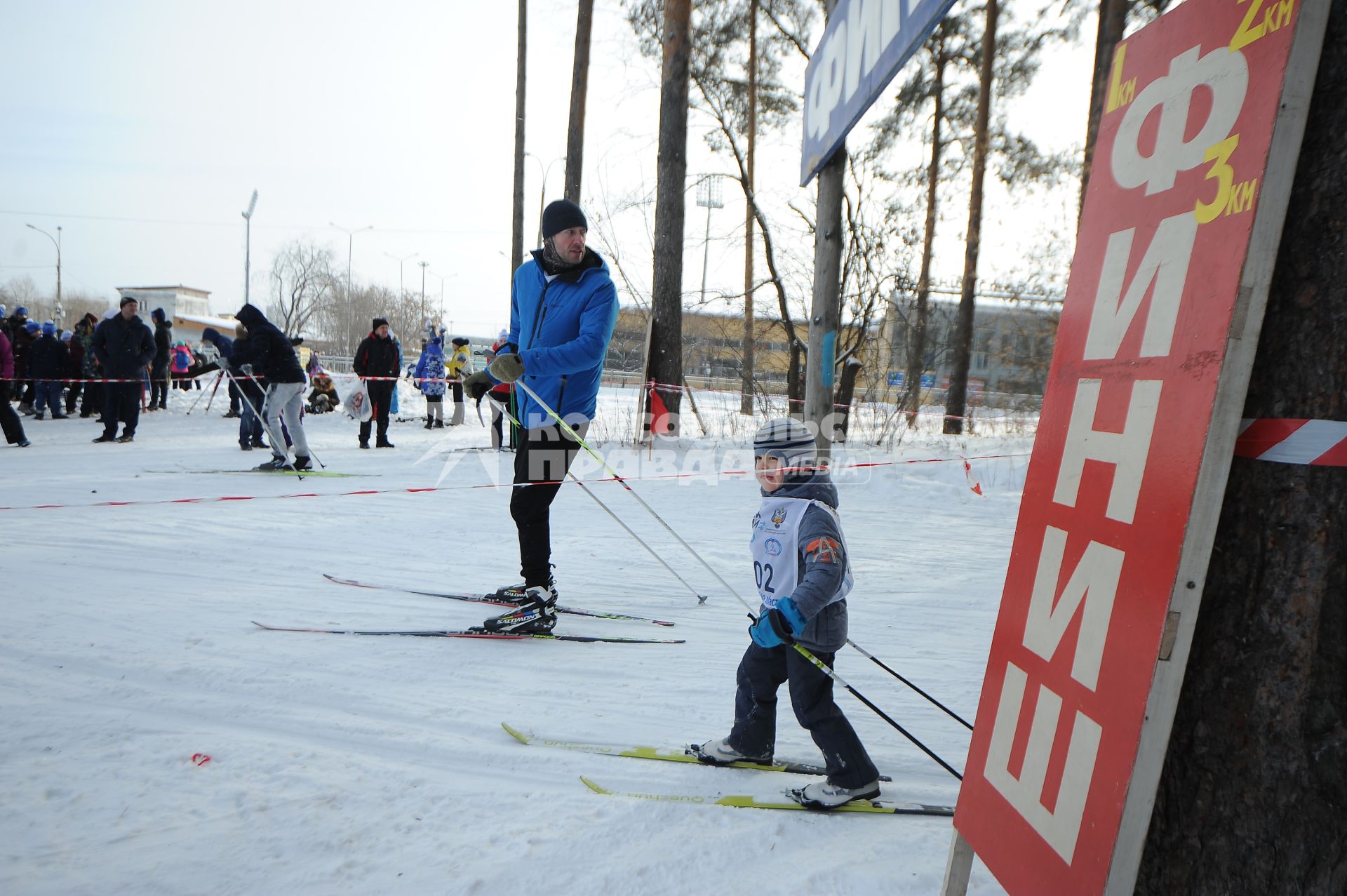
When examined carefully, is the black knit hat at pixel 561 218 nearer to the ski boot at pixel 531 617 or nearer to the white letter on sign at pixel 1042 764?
the ski boot at pixel 531 617

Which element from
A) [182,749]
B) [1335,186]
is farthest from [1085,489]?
[182,749]

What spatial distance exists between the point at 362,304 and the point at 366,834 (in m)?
67.3

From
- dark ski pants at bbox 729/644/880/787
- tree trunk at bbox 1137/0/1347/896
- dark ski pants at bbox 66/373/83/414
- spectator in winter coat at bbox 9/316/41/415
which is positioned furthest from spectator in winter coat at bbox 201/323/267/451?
tree trunk at bbox 1137/0/1347/896

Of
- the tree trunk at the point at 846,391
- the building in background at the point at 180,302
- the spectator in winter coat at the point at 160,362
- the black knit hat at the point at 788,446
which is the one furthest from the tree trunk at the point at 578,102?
the building in background at the point at 180,302

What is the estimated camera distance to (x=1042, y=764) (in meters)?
1.60

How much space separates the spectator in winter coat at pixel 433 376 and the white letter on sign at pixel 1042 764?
13.3 meters

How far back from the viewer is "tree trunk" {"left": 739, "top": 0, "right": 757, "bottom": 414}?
574 inches

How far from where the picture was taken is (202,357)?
23.3 meters

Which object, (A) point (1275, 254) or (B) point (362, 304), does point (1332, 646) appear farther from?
(B) point (362, 304)

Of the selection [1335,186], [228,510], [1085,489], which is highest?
[1335,186]

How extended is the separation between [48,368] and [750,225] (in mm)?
12792

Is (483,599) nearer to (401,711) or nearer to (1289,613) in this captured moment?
(401,711)

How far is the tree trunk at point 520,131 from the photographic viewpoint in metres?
16.3

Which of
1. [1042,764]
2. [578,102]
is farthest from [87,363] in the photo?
[1042,764]
